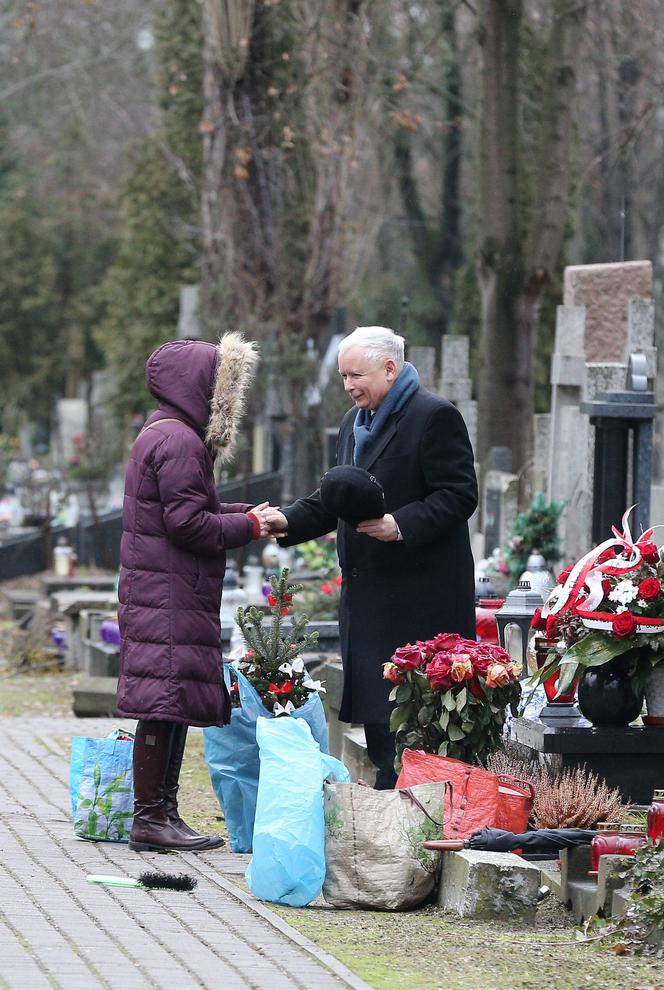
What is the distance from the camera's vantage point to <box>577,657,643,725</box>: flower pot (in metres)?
6.27

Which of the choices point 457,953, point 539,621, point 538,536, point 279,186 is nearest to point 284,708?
point 539,621

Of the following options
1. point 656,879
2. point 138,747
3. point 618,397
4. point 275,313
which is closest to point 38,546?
point 275,313

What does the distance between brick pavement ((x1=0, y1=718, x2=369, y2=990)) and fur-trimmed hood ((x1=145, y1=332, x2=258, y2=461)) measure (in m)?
1.59

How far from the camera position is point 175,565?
21.3ft

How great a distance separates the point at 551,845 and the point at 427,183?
113ft

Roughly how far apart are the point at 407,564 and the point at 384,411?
22.1 inches

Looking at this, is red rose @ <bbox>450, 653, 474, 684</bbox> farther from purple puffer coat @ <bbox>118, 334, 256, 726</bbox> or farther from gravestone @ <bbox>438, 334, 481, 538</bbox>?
gravestone @ <bbox>438, 334, 481, 538</bbox>

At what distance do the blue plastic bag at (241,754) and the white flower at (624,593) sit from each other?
1195 mm

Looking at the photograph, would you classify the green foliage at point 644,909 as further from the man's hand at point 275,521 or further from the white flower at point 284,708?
the man's hand at point 275,521

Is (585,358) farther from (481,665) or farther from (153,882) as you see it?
(153,882)

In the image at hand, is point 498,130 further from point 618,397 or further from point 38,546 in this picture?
Answer: point 38,546

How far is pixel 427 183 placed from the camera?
129 feet

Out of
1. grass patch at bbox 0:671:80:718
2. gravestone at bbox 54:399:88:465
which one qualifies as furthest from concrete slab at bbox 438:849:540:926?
gravestone at bbox 54:399:88:465

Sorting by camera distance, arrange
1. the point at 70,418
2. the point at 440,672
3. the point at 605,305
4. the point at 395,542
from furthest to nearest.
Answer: the point at 70,418 < the point at 605,305 < the point at 395,542 < the point at 440,672
